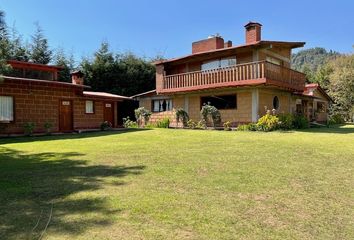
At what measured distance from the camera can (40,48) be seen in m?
31.4

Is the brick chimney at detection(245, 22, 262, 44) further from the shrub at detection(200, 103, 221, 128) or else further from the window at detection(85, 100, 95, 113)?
the window at detection(85, 100, 95, 113)

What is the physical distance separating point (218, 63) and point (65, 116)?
421 inches

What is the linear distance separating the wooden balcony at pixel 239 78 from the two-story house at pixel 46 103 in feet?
14.9

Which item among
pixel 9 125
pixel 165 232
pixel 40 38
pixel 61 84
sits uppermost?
pixel 40 38

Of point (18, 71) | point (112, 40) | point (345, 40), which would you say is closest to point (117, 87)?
point (112, 40)

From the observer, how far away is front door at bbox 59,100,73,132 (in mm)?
19609

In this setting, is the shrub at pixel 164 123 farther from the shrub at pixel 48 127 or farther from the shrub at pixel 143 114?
the shrub at pixel 48 127

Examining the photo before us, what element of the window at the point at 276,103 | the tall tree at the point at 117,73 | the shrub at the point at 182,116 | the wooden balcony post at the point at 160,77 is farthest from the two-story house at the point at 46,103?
the window at the point at 276,103

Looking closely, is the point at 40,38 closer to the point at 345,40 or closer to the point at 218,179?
the point at 218,179

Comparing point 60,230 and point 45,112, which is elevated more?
point 45,112

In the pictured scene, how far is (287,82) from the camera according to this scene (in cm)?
2089

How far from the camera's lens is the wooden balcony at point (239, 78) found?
18.6m

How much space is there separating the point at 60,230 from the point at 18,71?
1829 centimetres

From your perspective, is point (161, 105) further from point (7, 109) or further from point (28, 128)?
point (7, 109)
